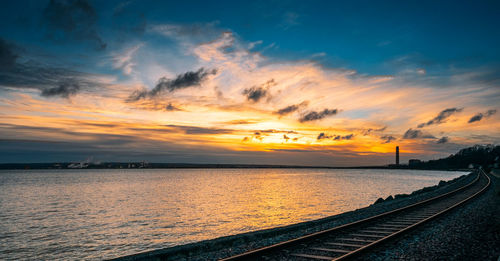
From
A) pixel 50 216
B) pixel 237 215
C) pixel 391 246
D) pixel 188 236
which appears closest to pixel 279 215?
pixel 237 215

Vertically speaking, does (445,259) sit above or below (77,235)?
above

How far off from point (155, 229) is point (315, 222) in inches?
512

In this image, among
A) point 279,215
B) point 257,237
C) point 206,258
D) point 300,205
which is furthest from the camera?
point 300,205

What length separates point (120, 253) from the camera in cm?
1691

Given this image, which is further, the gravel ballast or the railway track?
the gravel ballast

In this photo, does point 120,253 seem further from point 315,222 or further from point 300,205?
point 300,205

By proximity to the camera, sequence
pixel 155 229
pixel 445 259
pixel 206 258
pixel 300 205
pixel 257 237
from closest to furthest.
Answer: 1. pixel 445 259
2. pixel 206 258
3. pixel 257 237
4. pixel 155 229
5. pixel 300 205

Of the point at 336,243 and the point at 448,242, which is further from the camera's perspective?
the point at 448,242

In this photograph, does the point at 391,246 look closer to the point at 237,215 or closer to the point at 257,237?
the point at 257,237

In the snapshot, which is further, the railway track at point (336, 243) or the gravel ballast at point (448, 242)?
the gravel ballast at point (448, 242)

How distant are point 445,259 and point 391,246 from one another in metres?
1.60

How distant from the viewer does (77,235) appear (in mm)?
21562

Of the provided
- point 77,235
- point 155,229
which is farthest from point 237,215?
point 77,235

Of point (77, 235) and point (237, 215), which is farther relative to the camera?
point (237, 215)
